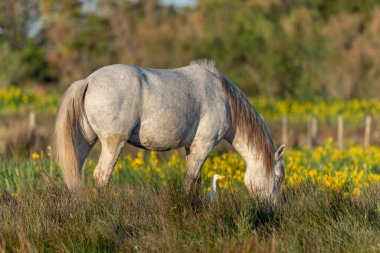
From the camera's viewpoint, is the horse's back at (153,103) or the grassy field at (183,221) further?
the horse's back at (153,103)

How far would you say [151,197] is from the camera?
6566 mm

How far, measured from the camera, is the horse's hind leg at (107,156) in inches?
292

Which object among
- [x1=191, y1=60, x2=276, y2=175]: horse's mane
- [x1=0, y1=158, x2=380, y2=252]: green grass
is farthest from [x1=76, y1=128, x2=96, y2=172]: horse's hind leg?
[x1=191, y1=60, x2=276, y2=175]: horse's mane

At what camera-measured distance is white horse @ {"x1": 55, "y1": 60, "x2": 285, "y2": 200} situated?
24.1ft

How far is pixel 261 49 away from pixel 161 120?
27120 mm

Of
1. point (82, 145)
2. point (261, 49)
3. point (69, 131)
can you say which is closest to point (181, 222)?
point (69, 131)

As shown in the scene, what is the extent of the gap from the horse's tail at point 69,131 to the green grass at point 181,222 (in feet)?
0.89

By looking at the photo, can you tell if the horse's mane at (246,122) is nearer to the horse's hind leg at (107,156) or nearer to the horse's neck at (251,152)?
the horse's neck at (251,152)

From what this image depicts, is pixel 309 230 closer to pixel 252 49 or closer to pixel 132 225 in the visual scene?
pixel 132 225

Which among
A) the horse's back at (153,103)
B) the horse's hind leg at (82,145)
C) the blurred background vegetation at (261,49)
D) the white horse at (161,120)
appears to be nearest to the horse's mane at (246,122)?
the white horse at (161,120)

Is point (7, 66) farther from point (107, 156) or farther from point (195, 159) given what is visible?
point (107, 156)

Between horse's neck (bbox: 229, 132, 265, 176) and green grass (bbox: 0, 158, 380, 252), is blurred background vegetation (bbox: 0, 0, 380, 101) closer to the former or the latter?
horse's neck (bbox: 229, 132, 265, 176)

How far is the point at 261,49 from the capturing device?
3419 cm

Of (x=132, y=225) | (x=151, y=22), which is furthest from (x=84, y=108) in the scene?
(x=151, y=22)
